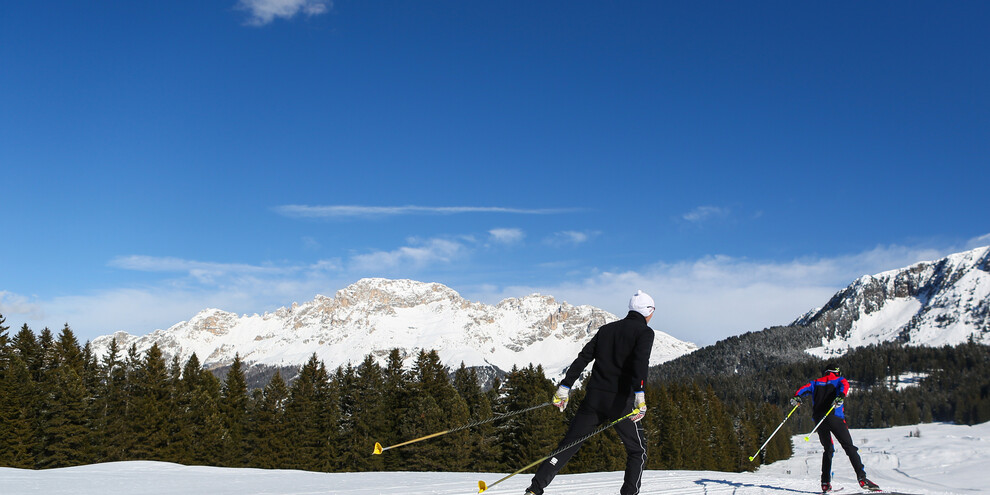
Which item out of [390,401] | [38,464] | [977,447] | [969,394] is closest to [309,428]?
[390,401]

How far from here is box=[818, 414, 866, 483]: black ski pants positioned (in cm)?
1330

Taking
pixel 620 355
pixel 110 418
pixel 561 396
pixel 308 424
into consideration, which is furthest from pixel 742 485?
pixel 110 418

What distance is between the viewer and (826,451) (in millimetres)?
13758

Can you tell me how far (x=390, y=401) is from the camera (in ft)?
141

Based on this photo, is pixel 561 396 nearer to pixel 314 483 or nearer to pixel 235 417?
pixel 314 483

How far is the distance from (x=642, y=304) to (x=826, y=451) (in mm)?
7862

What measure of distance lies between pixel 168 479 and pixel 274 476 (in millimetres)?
2634

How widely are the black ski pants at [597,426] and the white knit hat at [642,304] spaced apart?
1.14m

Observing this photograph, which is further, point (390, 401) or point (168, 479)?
point (390, 401)

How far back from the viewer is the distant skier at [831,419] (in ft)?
43.6

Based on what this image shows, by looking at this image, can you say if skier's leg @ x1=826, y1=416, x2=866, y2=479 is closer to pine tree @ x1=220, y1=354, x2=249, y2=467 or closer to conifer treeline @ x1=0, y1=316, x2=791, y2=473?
conifer treeline @ x1=0, y1=316, x2=791, y2=473

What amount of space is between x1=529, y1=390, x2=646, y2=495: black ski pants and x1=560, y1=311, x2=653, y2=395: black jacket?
5.5 inches

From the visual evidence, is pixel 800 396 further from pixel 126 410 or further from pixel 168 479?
pixel 126 410

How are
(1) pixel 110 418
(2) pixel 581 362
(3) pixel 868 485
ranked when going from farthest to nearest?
1. (1) pixel 110 418
2. (3) pixel 868 485
3. (2) pixel 581 362
